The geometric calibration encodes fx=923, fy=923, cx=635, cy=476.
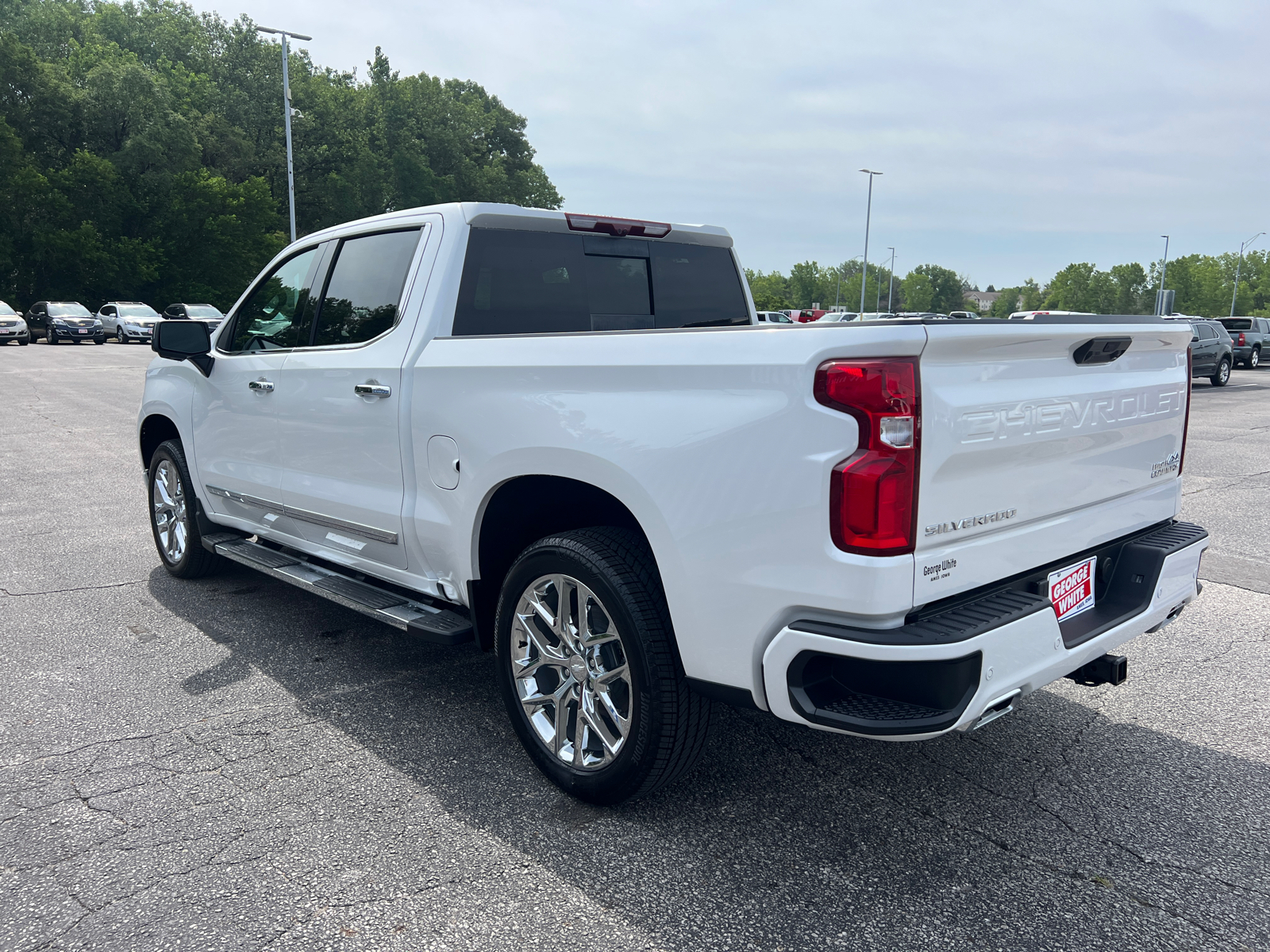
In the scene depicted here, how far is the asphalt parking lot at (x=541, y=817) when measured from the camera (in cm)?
246

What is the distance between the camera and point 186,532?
552 centimetres

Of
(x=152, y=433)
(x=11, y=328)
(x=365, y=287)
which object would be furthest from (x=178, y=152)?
(x=365, y=287)

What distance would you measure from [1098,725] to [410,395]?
3.00 m

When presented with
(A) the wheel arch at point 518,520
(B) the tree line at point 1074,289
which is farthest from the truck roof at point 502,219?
(B) the tree line at point 1074,289

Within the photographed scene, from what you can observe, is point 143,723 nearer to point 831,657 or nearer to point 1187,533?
point 831,657

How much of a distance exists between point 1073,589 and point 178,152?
5365 centimetres

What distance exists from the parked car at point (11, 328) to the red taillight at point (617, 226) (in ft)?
121

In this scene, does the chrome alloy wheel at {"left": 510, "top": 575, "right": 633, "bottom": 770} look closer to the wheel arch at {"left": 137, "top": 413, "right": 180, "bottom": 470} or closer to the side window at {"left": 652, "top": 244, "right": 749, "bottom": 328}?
the side window at {"left": 652, "top": 244, "right": 749, "bottom": 328}

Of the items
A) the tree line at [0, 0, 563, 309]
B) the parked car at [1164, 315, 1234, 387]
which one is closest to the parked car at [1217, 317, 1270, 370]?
the parked car at [1164, 315, 1234, 387]

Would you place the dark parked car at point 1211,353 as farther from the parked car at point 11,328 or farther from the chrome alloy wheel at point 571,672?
the parked car at point 11,328

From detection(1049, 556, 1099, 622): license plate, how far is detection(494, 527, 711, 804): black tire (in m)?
1.09

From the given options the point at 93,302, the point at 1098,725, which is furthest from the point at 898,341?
the point at 93,302

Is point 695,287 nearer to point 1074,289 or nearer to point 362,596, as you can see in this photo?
point 362,596

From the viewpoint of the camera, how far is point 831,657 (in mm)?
2424
